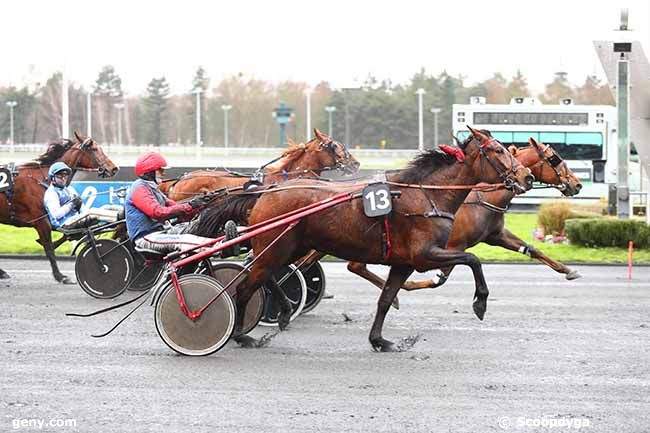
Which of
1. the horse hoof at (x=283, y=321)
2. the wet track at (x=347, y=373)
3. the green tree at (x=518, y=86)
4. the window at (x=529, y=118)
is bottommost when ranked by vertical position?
the wet track at (x=347, y=373)

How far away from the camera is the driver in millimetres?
12180

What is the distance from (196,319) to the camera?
827 centimetres

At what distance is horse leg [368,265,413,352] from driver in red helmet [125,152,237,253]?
1.34 meters

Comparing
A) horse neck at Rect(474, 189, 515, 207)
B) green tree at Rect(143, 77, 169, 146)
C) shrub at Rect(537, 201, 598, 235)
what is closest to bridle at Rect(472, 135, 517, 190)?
horse neck at Rect(474, 189, 515, 207)

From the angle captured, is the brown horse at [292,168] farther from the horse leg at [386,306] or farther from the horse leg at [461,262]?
the horse leg at [461,262]

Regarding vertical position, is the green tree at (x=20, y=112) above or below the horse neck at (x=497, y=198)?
above

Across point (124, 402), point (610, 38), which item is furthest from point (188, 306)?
point (610, 38)

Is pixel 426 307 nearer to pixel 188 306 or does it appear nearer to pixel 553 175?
pixel 553 175

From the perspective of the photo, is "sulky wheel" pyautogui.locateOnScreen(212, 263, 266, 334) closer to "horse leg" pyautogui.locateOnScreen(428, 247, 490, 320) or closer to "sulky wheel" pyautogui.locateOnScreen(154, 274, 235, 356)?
"sulky wheel" pyautogui.locateOnScreen(154, 274, 235, 356)

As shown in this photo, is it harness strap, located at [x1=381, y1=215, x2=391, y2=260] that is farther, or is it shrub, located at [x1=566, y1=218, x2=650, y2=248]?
shrub, located at [x1=566, y1=218, x2=650, y2=248]

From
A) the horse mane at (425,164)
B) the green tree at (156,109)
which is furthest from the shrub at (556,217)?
the green tree at (156,109)

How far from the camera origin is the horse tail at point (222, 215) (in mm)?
9172

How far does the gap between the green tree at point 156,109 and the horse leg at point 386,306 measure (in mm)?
63610

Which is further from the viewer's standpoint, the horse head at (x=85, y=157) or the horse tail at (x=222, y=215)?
the horse head at (x=85, y=157)
